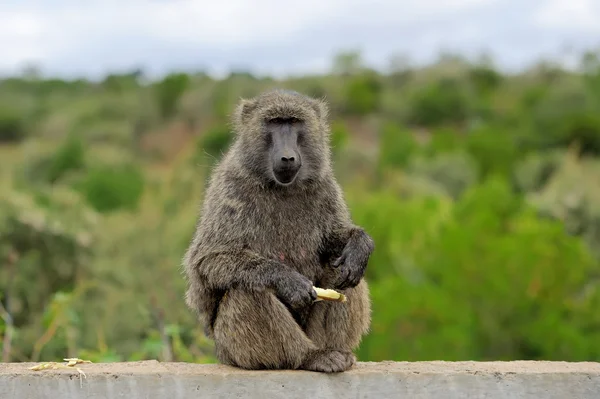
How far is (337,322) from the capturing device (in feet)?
17.2

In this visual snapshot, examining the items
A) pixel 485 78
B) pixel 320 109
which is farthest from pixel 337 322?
pixel 485 78

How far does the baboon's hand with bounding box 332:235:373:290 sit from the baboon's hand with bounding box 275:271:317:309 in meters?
0.22

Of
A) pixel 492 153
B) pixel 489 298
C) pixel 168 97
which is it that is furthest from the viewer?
pixel 168 97

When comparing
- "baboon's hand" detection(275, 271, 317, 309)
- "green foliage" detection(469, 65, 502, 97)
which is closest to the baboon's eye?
"baboon's hand" detection(275, 271, 317, 309)

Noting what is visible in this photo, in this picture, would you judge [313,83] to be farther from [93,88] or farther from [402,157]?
[402,157]

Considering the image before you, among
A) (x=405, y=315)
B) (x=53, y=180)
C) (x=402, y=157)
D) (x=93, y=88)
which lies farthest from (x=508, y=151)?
(x=93, y=88)

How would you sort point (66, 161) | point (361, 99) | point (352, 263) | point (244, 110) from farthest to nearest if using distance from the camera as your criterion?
point (361, 99), point (66, 161), point (244, 110), point (352, 263)

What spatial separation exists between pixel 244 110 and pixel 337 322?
53.0 inches

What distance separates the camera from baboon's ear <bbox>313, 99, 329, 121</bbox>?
18.8 feet

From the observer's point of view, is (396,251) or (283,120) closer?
(283,120)

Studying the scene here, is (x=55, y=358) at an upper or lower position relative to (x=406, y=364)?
lower

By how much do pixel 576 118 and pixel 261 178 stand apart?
137 ft

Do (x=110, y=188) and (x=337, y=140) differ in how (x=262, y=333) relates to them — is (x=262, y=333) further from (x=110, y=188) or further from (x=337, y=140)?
(x=110, y=188)

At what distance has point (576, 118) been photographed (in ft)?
148
